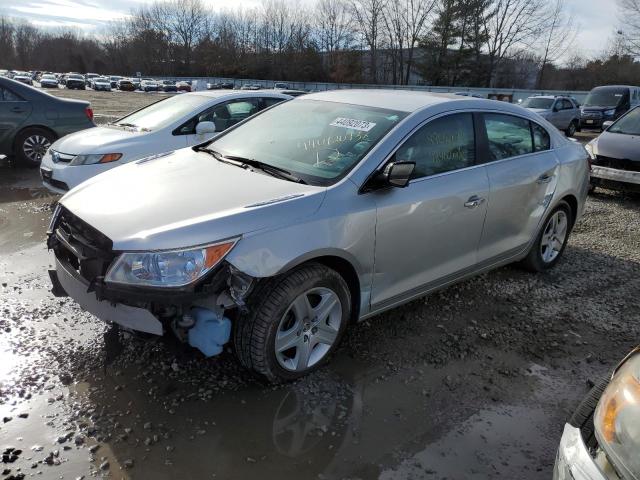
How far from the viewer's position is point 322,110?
12.4ft

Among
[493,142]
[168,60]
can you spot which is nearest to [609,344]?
[493,142]

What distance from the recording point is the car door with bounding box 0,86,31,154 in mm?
7961

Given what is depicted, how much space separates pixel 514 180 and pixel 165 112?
193 inches

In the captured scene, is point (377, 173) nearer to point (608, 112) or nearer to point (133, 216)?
point (133, 216)

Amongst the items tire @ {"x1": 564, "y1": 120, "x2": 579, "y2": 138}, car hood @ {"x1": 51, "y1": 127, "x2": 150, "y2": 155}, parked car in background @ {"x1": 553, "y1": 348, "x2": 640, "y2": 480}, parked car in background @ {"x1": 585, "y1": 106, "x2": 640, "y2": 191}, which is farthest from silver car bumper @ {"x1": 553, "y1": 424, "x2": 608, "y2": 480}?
tire @ {"x1": 564, "y1": 120, "x2": 579, "y2": 138}

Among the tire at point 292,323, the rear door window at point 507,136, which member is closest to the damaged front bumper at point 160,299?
the tire at point 292,323

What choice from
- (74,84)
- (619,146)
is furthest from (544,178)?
(74,84)

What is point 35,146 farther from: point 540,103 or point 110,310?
point 540,103

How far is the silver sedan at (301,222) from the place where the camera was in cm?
250

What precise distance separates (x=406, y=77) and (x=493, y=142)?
67.2m

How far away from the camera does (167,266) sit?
2.45 m

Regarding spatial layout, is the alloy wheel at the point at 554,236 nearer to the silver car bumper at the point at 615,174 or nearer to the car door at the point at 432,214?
the car door at the point at 432,214

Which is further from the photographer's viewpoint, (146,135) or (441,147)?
(146,135)

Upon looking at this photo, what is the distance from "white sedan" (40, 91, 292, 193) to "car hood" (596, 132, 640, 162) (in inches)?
219
